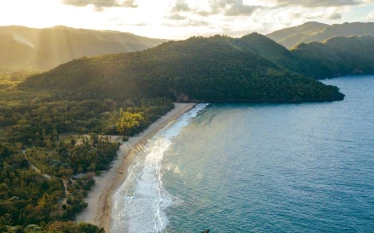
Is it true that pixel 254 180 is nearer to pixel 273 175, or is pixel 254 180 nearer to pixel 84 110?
pixel 273 175

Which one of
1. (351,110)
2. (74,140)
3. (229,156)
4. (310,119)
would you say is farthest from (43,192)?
(351,110)

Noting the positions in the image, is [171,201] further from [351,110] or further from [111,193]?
[351,110]

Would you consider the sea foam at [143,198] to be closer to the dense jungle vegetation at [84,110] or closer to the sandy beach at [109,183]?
the sandy beach at [109,183]

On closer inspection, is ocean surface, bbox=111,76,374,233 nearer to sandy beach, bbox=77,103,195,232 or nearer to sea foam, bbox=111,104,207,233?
sea foam, bbox=111,104,207,233

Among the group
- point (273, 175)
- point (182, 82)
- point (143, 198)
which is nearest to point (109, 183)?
point (143, 198)

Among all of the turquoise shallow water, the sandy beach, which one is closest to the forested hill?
the turquoise shallow water

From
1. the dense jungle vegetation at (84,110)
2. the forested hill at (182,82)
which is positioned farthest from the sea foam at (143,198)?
the forested hill at (182,82)
